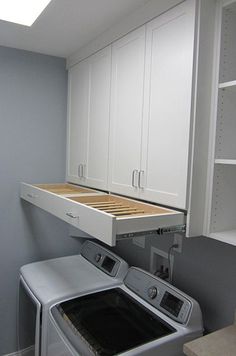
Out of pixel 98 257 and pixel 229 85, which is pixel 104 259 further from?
pixel 229 85

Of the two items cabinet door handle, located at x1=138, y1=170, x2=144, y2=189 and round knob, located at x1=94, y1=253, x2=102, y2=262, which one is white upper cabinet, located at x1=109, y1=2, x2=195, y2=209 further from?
round knob, located at x1=94, y1=253, x2=102, y2=262

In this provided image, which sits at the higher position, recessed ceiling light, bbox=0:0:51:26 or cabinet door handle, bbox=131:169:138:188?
recessed ceiling light, bbox=0:0:51:26

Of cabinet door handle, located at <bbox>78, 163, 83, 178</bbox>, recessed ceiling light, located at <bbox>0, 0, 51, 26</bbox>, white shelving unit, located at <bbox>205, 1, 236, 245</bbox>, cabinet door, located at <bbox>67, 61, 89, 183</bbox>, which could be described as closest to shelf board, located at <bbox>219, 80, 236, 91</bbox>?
white shelving unit, located at <bbox>205, 1, 236, 245</bbox>

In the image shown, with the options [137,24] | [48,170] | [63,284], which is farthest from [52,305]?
[137,24]

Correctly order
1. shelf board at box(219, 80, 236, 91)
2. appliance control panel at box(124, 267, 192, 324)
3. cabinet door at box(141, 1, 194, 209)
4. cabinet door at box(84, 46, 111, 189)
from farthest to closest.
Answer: cabinet door at box(84, 46, 111, 189), appliance control panel at box(124, 267, 192, 324), cabinet door at box(141, 1, 194, 209), shelf board at box(219, 80, 236, 91)

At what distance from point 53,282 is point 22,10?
64.5 inches

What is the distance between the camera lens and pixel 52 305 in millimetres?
1738

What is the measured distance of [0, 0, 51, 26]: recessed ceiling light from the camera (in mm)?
1585

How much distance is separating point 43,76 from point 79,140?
2.04 feet

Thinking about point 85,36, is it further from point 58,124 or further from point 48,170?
point 48,170

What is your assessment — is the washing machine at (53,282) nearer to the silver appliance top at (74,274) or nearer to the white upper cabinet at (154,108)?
the silver appliance top at (74,274)

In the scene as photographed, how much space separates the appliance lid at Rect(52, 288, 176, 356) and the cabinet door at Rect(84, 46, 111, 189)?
70cm

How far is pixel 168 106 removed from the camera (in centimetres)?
145

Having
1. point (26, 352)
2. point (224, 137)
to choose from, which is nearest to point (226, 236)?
point (224, 137)
